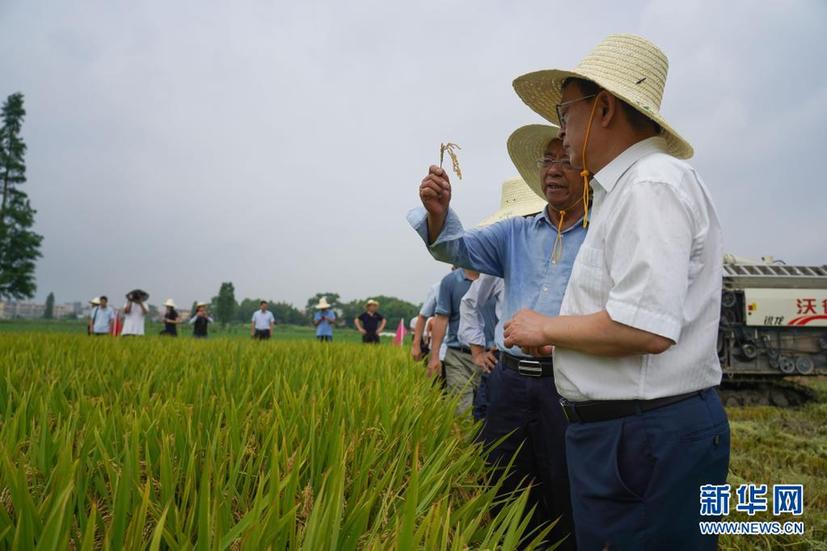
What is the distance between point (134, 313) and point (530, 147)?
31.4 feet

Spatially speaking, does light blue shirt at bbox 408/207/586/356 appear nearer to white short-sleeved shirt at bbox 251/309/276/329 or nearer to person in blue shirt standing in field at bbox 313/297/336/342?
person in blue shirt standing in field at bbox 313/297/336/342

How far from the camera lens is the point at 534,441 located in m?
1.96

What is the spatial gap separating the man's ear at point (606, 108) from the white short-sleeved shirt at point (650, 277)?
0.35 ft

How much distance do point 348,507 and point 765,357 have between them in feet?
26.8

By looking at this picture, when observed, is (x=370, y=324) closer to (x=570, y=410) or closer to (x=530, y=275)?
(x=530, y=275)

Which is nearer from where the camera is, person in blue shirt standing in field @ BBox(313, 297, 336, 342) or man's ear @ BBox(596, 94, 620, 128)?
man's ear @ BBox(596, 94, 620, 128)

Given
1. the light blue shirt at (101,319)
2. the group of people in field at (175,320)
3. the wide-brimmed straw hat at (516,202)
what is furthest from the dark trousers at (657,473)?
the light blue shirt at (101,319)

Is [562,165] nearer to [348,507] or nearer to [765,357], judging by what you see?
[348,507]

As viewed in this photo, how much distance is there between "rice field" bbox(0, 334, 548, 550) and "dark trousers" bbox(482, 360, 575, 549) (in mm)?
146

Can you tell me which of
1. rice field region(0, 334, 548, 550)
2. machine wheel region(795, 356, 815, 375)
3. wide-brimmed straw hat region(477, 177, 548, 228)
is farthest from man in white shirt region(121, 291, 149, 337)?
machine wheel region(795, 356, 815, 375)

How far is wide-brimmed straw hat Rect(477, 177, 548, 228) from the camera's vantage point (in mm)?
2707

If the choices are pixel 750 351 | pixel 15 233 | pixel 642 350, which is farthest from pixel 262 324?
pixel 15 233

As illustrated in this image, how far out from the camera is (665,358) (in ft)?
3.88

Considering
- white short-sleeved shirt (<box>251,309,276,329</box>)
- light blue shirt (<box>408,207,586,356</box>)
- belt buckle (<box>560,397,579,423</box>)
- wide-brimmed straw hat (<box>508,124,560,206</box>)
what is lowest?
belt buckle (<box>560,397,579,423</box>)
